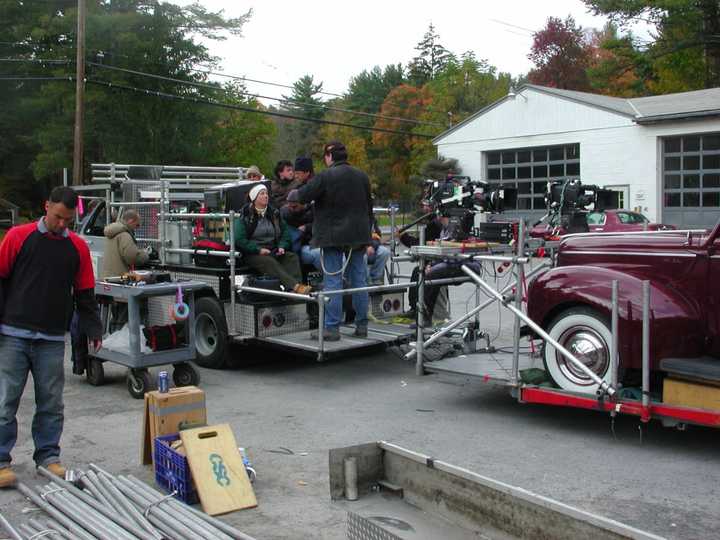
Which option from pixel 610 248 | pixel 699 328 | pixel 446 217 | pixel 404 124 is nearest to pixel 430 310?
pixel 446 217

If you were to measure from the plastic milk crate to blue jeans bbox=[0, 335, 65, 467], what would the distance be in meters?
0.82

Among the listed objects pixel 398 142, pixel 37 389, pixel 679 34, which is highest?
pixel 679 34

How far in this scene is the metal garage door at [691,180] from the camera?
28781mm

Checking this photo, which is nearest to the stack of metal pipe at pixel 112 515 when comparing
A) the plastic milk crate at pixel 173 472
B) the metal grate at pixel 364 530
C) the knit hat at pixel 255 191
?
the plastic milk crate at pixel 173 472

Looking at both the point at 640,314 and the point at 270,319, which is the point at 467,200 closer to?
the point at 640,314

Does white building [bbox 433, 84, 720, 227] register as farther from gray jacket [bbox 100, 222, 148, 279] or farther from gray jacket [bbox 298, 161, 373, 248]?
gray jacket [bbox 100, 222, 148, 279]

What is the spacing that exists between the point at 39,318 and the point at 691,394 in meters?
4.70

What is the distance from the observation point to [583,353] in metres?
6.58

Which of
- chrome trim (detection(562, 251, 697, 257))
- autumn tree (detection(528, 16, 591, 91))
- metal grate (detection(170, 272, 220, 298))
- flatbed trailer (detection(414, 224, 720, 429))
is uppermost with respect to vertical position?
autumn tree (detection(528, 16, 591, 91))

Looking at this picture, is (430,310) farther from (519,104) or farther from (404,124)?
(404,124)

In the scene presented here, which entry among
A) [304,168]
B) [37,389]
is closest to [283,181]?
[304,168]

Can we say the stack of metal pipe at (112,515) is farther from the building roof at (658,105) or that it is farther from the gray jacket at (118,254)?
the building roof at (658,105)

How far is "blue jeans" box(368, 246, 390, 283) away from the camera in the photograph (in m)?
10.1

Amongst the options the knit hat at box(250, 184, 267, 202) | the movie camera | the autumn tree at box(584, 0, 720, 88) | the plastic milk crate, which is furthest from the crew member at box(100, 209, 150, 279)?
the autumn tree at box(584, 0, 720, 88)
